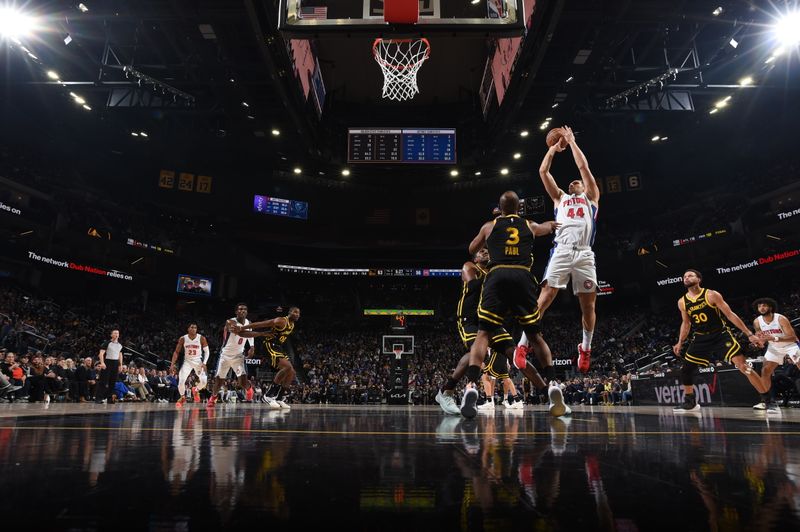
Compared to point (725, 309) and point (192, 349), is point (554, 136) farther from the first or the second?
point (192, 349)

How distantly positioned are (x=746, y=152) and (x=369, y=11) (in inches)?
848

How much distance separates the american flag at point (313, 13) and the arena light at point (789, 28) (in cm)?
1123

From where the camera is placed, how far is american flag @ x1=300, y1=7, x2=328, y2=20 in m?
7.62

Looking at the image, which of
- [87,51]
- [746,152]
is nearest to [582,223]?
[87,51]

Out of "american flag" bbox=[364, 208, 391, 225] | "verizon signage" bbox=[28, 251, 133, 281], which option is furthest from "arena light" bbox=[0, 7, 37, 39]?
"american flag" bbox=[364, 208, 391, 225]

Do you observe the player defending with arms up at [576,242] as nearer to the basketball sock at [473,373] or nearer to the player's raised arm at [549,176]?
the player's raised arm at [549,176]

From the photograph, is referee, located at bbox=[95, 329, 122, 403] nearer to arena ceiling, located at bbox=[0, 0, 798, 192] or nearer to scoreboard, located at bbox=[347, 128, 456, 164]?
arena ceiling, located at bbox=[0, 0, 798, 192]

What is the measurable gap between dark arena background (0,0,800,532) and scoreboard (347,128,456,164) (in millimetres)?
120

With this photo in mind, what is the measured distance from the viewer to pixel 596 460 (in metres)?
1.75

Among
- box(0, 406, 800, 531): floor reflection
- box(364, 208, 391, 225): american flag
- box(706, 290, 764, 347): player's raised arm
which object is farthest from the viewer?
box(364, 208, 391, 225): american flag

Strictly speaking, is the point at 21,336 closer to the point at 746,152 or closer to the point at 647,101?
the point at 647,101

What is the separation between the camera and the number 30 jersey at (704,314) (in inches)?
250

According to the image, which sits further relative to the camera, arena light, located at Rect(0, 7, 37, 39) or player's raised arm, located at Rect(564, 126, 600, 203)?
arena light, located at Rect(0, 7, 37, 39)

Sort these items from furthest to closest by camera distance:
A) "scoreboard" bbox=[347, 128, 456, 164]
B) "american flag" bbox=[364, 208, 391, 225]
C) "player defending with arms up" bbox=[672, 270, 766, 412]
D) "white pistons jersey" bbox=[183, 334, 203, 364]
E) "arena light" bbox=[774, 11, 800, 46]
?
1. "american flag" bbox=[364, 208, 391, 225]
2. "scoreboard" bbox=[347, 128, 456, 164]
3. "arena light" bbox=[774, 11, 800, 46]
4. "white pistons jersey" bbox=[183, 334, 203, 364]
5. "player defending with arms up" bbox=[672, 270, 766, 412]
